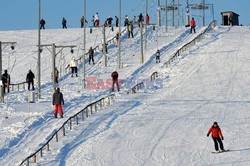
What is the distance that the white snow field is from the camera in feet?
65.3

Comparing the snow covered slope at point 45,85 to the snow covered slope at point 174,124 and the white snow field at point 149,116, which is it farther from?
the snow covered slope at point 174,124

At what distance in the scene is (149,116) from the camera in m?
26.4

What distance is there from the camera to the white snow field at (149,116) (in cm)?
1989

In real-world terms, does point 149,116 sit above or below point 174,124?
above

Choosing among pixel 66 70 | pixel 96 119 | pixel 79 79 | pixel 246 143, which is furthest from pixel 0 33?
pixel 246 143

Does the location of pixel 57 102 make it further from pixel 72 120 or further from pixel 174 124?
pixel 174 124

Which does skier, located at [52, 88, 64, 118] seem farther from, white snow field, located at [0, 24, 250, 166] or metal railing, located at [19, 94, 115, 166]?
metal railing, located at [19, 94, 115, 166]

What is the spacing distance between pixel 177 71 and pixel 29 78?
399 inches

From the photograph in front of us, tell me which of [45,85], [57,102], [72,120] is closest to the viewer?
[72,120]

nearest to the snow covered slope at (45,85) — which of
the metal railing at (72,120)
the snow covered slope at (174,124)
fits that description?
the metal railing at (72,120)

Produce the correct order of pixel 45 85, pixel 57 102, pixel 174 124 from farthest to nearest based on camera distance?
pixel 45 85
pixel 57 102
pixel 174 124

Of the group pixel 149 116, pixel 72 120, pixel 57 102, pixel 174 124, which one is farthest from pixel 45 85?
pixel 174 124

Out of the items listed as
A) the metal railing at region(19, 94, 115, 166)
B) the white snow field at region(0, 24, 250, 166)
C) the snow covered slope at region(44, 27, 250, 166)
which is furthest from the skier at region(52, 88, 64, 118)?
the snow covered slope at region(44, 27, 250, 166)

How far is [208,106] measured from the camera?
2909 cm
